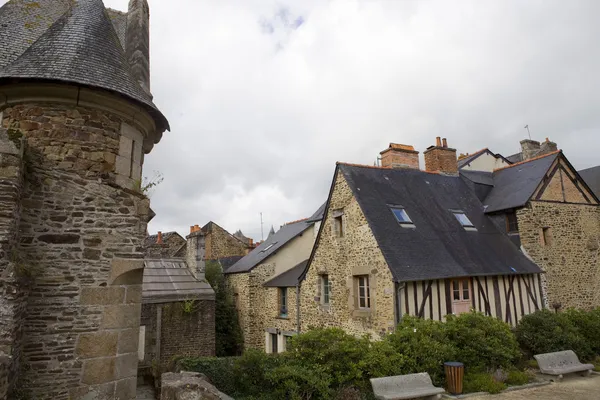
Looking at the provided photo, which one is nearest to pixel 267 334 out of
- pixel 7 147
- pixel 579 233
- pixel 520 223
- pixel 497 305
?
pixel 497 305

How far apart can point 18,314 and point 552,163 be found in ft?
44.4

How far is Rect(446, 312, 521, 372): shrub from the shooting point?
717 centimetres

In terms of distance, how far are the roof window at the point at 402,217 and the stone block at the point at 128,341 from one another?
7.33 metres

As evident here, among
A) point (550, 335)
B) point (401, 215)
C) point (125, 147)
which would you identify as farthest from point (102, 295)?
point (550, 335)

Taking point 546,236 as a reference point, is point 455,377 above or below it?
below

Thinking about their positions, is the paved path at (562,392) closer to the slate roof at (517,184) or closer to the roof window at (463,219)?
the roof window at (463,219)

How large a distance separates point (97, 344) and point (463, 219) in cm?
1020

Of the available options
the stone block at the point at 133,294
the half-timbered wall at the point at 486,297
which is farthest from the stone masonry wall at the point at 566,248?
the stone block at the point at 133,294

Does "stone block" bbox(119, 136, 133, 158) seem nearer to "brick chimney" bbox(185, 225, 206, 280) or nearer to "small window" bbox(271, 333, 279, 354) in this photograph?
"brick chimney" bbox(185, 225, 206, 280)

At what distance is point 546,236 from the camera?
11.6 m

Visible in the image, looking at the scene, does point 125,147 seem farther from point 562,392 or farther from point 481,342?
point 562,392

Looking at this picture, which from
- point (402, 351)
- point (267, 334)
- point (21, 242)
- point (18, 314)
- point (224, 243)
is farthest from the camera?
point (224, 243)

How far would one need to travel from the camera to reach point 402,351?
686 cm

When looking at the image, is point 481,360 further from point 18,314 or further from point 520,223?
point 18,314
